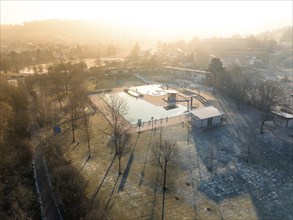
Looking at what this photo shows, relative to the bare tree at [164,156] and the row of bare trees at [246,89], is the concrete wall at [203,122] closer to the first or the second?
the row of bare trees at [246,89]

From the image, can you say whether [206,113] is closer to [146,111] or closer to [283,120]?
[283,120]

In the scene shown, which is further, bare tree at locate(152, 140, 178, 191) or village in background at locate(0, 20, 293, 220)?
bare tree at locate(152, 140, 178, 191)

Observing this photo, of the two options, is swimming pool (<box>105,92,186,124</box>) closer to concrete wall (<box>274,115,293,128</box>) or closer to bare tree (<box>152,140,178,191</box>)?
bare tree (<box>152,140,178,191</box>)

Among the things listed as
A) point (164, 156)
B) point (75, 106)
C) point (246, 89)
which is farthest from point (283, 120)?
point (75, 106)

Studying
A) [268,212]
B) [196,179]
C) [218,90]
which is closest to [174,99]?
[218,90]

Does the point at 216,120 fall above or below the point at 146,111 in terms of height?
above

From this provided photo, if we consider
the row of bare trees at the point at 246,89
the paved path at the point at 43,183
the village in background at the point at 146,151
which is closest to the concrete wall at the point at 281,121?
the village in background at the point at 146,151

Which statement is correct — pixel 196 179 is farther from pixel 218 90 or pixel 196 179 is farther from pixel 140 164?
pixel 218 90

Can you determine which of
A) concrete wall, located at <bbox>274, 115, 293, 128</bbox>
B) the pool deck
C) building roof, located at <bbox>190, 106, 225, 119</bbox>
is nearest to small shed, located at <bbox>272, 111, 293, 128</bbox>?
concrete wall, located at <bbox>274, 115, 293, 128</bbox>

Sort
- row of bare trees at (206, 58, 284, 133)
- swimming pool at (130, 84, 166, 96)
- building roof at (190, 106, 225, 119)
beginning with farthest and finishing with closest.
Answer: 1. swimming pool at (130, 84, 166, 96)
2. row of bare trees at (206, 58, 284, 133)
3. building roof at (190, 106, 225, 119)
